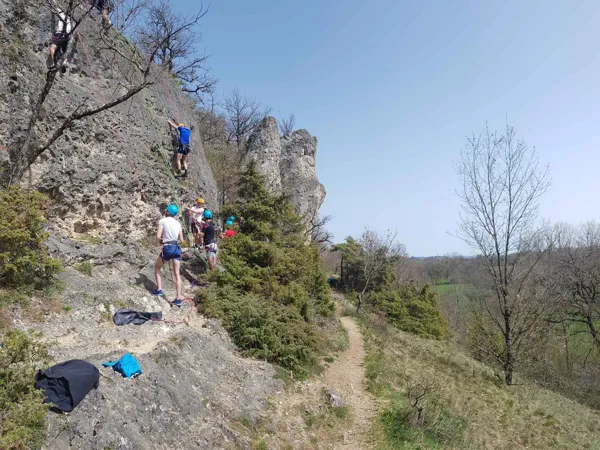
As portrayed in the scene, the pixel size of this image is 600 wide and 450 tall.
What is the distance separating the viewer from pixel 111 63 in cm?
1114

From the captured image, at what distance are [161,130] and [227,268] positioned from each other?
5594mm

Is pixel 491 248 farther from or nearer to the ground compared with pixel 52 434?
farther from the ground

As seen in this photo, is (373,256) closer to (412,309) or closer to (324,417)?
(412,309)

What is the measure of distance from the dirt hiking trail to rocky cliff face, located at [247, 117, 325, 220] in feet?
68.0

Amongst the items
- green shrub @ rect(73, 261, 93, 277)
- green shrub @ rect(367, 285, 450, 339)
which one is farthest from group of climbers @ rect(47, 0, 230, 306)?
green shrub @ rect(367, 285, 450, 339)

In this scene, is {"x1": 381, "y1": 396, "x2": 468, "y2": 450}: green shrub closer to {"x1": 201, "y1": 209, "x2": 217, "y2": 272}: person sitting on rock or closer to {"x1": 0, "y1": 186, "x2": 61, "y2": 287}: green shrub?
{"x1": 201, "y1": 209, "x2": 217, "y2": 272}: person sitting on rock

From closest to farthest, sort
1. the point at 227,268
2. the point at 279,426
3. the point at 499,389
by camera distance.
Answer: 1. the point at 279,426
2. the point at 227,268
3. the point at 499,389

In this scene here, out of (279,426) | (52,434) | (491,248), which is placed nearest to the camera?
(52,434)

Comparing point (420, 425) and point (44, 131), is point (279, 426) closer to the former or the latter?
point (420, 425)

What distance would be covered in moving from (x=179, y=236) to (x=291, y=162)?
26660 millimetres

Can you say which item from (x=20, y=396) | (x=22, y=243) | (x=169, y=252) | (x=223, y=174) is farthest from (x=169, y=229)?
(x=223, y=174)

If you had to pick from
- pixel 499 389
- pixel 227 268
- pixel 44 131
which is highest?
pixel 44 131

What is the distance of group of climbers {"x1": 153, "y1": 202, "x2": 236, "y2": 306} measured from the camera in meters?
8.04

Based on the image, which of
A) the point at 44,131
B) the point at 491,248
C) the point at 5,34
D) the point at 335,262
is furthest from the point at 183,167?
the point at 335,262
